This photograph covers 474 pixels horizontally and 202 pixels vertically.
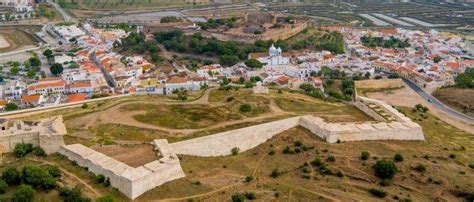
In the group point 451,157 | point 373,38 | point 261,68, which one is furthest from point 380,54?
point 451,157

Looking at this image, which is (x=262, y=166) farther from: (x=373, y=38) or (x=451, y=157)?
(x=373, y=38)

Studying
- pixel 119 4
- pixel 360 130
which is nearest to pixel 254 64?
pixel 360 130

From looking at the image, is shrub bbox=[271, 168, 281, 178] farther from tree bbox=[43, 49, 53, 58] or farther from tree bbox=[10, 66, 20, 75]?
tree bbox=[43, 49, 53, 58]

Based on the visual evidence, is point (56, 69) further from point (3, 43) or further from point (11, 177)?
point (11, 177)

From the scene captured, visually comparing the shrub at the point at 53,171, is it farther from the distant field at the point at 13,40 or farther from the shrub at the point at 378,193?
the distant field at the point at 13,40

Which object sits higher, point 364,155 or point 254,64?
point 364,155
